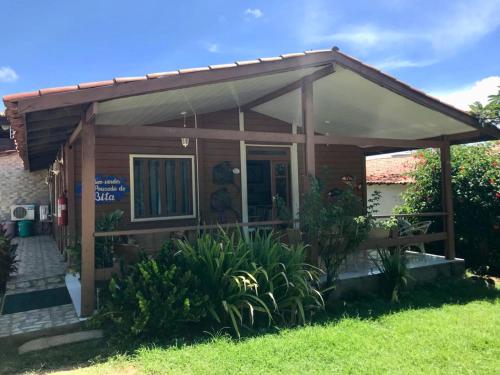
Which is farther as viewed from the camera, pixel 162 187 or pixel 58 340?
pixel 162 187

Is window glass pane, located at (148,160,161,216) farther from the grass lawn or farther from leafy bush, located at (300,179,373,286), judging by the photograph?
the grass lawn

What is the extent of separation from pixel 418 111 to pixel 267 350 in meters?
4.84

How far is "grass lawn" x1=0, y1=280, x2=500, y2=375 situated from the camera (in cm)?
342

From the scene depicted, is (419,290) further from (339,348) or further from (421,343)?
(339,348)

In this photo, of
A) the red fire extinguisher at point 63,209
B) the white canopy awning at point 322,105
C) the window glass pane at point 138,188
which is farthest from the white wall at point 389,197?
the red fire extinguisher at point 63,209

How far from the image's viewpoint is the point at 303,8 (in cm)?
742

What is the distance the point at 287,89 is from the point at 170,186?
3.05 meters

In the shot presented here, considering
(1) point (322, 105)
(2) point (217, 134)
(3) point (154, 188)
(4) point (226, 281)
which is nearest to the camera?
(4) point (226, 281)

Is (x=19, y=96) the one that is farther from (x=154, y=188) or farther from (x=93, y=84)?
(x=154, y=188)

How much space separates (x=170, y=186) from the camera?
7820mm

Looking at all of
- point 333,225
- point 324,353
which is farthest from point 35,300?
point 333,225

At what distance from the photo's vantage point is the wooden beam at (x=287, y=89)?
570 centimetres

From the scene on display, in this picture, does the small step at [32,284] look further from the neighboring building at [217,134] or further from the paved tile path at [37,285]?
the neighboring building at [217,134]

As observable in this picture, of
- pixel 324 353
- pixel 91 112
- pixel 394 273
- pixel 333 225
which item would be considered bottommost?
pixel 324 353
